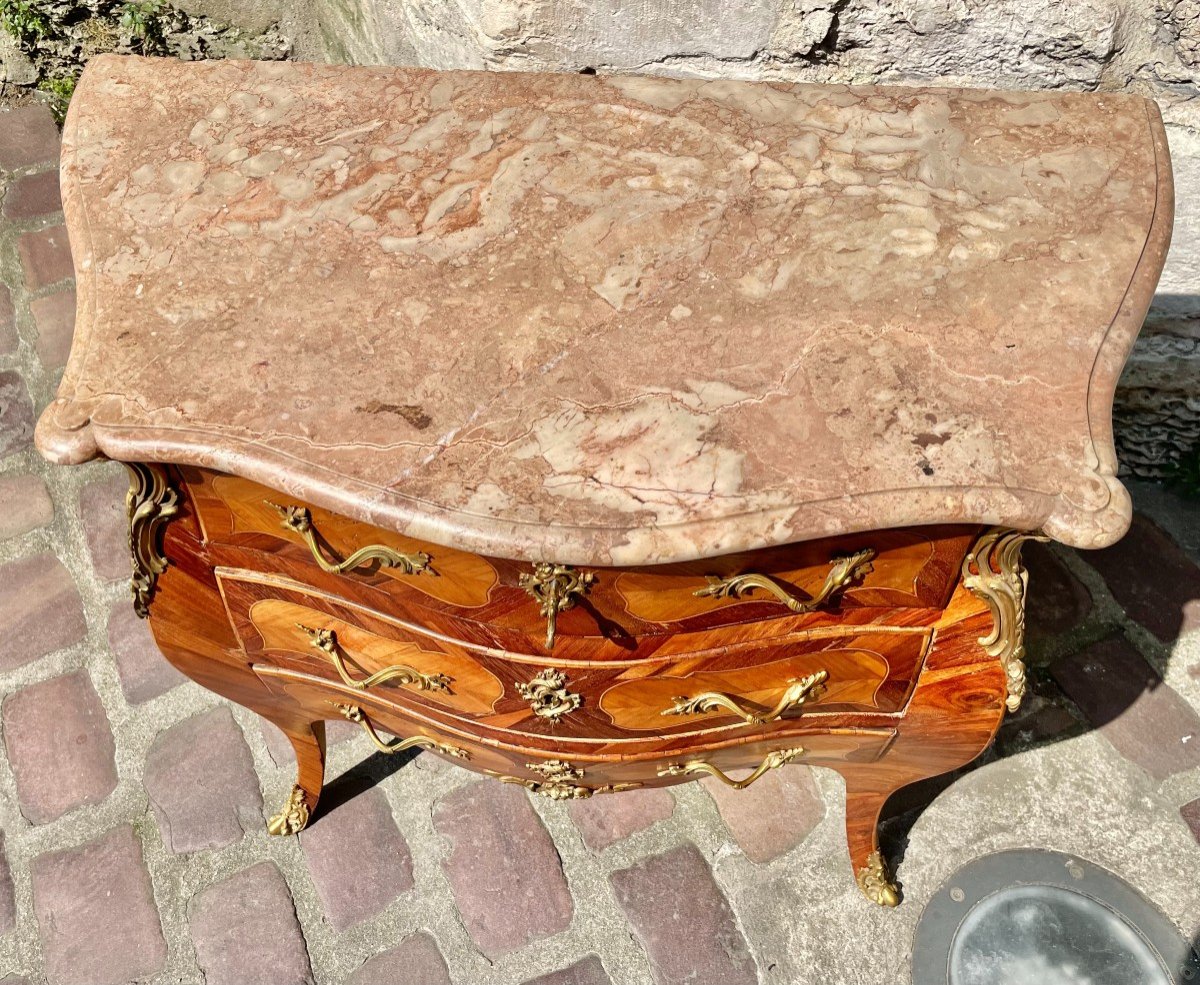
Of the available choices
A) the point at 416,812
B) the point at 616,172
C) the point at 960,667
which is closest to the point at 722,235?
the point at 616,172

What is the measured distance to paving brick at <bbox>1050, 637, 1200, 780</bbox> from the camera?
1.96 m

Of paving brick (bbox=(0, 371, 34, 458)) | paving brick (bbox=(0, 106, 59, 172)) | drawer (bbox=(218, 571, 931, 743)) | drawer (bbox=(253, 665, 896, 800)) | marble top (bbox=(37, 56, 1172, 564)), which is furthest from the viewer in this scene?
paving brick (bbox=(0, 106, 59, 172))

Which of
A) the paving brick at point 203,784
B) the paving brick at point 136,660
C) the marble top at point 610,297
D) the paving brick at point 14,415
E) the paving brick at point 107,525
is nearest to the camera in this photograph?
the marble top at point 610,297

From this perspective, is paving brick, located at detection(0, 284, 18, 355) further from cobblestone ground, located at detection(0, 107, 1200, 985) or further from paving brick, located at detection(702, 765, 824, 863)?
paving brick, located at detection(702, 765, 824, 863)

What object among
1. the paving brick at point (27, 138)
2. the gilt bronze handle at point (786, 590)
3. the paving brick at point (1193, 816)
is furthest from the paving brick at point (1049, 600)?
the paving brick at point (27, 138)

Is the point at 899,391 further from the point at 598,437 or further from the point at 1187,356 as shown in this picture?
the point at 1187,356

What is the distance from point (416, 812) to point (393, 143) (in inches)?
48.2

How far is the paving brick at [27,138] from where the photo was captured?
281 centimetres

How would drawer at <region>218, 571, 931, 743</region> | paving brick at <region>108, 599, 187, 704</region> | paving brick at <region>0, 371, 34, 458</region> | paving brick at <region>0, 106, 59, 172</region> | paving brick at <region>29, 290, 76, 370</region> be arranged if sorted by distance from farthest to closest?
paving brick at <region>0, 106, 59, 172</region> < paving brick at <region>29, 290, 76, 370</region> < paving brick at <region>0, 371, 34, 458</region> < paving brick at <region>108, 599, 187, 704</region> < drawer at <region>218, 571, 931, 743</region>

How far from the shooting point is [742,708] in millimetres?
1271

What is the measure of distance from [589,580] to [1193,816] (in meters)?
1.45

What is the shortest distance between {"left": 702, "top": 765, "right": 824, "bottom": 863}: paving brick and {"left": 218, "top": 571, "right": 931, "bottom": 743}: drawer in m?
0.62

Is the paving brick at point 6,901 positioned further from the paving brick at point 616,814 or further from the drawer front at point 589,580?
the drawer front at point 589,580

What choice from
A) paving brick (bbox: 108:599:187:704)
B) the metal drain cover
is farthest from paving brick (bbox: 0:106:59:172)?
the metal drain cover
